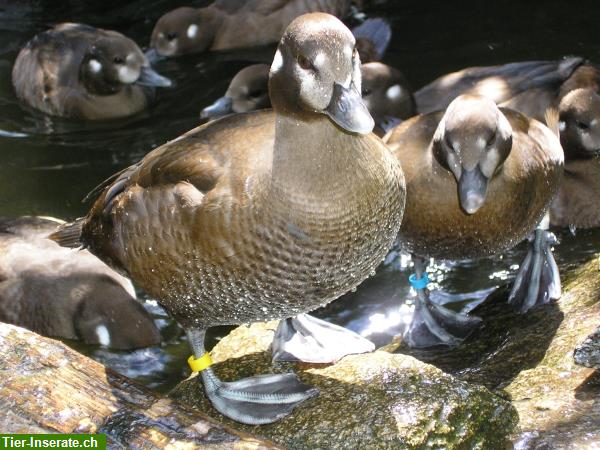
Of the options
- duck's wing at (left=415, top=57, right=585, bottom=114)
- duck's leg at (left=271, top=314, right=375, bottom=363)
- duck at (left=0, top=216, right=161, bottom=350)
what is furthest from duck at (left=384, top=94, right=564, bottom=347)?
duck at (left=0, top=216, right=161, bottom=350)

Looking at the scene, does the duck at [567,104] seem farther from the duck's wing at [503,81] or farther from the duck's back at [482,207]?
the duck's back at [482,207]

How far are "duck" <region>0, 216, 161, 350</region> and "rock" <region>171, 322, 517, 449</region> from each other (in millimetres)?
1333

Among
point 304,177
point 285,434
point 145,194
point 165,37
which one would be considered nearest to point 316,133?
point 304,177

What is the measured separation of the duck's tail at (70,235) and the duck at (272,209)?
569 mm

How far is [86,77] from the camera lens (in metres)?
8.48

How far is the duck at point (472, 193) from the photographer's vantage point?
4.57m

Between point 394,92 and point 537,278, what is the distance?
278 cm

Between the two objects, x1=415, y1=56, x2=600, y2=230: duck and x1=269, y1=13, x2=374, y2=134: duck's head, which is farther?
x1=415, y1=56, x2=600, y2=230: duck

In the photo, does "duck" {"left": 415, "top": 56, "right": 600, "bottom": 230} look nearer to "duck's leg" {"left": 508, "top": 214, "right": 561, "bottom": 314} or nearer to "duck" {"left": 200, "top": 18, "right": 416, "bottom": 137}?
"duck" {"left": 200, "top": 18, "right": 416, "bottom": 137}

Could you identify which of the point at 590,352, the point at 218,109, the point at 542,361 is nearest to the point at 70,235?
the point at 542,361

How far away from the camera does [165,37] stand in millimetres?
9336

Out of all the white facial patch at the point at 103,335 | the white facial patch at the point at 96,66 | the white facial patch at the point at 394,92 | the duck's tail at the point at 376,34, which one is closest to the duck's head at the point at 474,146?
the white facial patch at the point at 103,335

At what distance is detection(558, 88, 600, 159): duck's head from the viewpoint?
635cm

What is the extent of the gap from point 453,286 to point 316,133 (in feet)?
8.16
